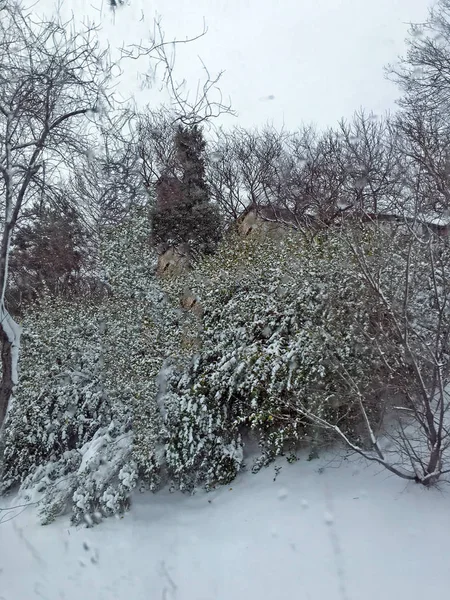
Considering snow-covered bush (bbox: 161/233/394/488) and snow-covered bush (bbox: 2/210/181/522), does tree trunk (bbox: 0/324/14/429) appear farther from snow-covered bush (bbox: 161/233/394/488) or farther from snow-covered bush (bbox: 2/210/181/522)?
snow-covered bush (bbox: 161/233/394/488)

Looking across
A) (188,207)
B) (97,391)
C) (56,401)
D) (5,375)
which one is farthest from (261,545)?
(188,207)

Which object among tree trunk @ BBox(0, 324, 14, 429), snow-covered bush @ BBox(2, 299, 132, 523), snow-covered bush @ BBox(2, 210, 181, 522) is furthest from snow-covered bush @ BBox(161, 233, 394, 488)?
tree trunk @ BBox(0, 324, 14, 429)

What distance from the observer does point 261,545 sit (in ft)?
13.5

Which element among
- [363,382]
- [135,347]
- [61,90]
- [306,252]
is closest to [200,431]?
[135,347]

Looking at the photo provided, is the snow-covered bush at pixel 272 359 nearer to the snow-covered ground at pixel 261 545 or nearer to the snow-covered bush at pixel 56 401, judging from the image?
the snow-covered ground at pixel 261 545

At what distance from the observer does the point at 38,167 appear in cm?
470

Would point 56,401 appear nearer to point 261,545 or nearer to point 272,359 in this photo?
point 272,359

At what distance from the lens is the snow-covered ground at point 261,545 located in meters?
3.41

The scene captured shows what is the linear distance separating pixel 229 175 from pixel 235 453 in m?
13.7

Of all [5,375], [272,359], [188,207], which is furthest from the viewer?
[188,207]

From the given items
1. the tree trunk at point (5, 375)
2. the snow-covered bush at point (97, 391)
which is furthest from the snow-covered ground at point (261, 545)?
the tree trunk at point (5, 375)

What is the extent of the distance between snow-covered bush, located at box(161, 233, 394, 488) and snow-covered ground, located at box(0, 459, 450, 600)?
0.43 meters

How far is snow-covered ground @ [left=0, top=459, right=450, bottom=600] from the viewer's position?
341cm

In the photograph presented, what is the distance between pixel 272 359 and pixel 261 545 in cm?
183
